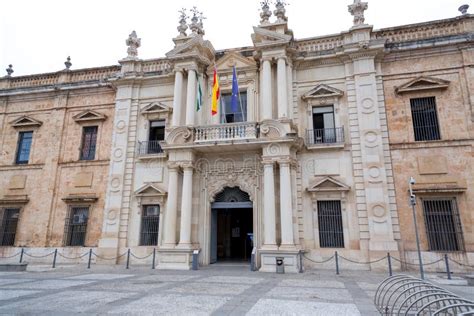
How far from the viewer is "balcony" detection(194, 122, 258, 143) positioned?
1402 cm

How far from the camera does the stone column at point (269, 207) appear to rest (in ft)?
42.1

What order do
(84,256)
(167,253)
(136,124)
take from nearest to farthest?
(167,253), (84,256), (136,124)

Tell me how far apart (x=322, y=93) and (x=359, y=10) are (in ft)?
14.3

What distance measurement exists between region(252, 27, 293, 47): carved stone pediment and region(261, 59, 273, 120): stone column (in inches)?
33.2

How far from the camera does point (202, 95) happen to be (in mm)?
16281

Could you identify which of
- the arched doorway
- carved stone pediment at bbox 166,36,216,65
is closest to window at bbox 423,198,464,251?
the arched doorway

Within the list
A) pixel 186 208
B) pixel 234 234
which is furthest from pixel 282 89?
pixel 234 234

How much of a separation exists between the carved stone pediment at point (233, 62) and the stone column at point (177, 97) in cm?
206

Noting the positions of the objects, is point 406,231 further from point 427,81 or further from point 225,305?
point 225,305

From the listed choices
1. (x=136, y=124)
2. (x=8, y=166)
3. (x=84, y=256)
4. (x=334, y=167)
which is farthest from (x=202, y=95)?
(x=8, y=166)

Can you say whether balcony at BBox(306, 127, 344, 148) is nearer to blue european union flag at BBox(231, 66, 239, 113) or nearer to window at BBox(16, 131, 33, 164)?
blue european union flag at BBox(231, 66, 239, 113)

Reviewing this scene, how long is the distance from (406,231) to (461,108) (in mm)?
5702

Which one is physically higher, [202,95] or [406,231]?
[202,95]

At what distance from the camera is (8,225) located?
17.5m
